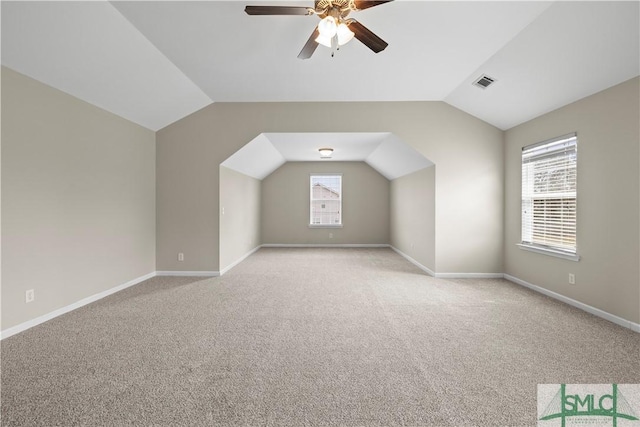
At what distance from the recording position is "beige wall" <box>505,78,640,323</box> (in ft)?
8.81

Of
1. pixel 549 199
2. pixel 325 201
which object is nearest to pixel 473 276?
pixel 549 199

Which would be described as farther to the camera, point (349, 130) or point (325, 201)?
point (325, 201)

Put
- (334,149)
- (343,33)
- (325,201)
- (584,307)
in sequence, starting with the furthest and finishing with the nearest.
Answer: (325,201) → (334,149) → (584,307) → (343,33)

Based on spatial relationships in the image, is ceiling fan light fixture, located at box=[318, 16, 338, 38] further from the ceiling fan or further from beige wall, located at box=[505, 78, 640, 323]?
beige wall, located at box=[505, 78, 640, 323]

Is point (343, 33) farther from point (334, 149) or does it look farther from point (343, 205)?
point (343, 205)

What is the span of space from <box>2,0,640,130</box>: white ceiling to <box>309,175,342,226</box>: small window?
4.32 m

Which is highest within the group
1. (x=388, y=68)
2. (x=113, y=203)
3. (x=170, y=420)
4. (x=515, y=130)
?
(x=388, y=68)

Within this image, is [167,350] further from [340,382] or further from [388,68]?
[388,68]

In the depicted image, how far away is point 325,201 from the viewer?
27.5 ft

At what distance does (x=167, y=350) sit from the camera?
2293 mm

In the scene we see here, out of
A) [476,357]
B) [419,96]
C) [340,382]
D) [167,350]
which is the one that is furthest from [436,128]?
[167,350]

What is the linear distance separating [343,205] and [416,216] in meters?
2.96

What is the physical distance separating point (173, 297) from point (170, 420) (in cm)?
237

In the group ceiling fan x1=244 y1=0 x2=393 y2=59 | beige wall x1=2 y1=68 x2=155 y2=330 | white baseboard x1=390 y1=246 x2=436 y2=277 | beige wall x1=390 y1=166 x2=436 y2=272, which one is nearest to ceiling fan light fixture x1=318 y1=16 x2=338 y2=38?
ceiling fan x1=244 y1=0 x2=393 y2=59
